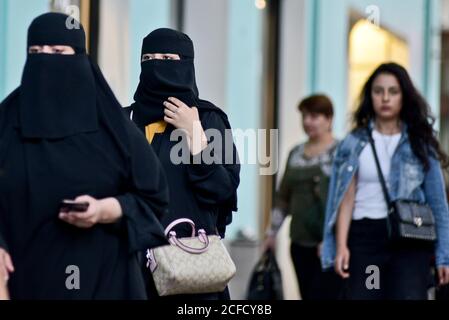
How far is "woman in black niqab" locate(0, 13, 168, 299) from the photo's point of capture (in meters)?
4.83

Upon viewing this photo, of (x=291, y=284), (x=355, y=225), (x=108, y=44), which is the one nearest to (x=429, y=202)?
(x=355, y=225)

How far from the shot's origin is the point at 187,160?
229 inches

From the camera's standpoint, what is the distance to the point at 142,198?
5.01 m

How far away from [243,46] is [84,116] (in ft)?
23.7

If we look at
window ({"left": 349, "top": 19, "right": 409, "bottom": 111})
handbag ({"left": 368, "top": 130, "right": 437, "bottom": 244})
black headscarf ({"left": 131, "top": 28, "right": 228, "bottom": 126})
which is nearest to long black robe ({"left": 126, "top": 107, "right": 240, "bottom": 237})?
black headscarf ({"left": 131, "top": 28, "right": 228, "bottom": 126})

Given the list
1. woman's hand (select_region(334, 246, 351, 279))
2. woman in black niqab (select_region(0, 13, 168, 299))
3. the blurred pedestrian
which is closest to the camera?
woman in black niqab (select_region(0, 13, 168, 299))

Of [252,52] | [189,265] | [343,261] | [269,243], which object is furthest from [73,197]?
[252,52]

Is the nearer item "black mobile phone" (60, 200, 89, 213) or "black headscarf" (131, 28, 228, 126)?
"black mobile phone" (60, 200, 89, 213)

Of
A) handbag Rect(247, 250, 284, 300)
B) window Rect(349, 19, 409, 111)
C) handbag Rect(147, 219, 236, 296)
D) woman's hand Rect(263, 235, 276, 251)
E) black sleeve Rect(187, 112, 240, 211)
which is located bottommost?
handbag Rect(247, 250, 284, 300)

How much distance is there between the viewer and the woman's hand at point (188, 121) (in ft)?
18.9

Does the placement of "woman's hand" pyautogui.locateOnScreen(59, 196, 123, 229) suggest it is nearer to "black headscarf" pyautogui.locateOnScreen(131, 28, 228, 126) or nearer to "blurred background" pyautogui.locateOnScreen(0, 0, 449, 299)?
"black headscarf" pyautogui.locateOnScreen(131, 28, 228, 126)

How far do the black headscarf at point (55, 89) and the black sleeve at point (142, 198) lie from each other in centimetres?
19

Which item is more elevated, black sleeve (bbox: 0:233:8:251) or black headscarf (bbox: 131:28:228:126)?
black headscarf (bbox: 131:28:228:126)

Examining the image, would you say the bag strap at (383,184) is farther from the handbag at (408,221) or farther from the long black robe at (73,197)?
the long black robe at (73,197)
